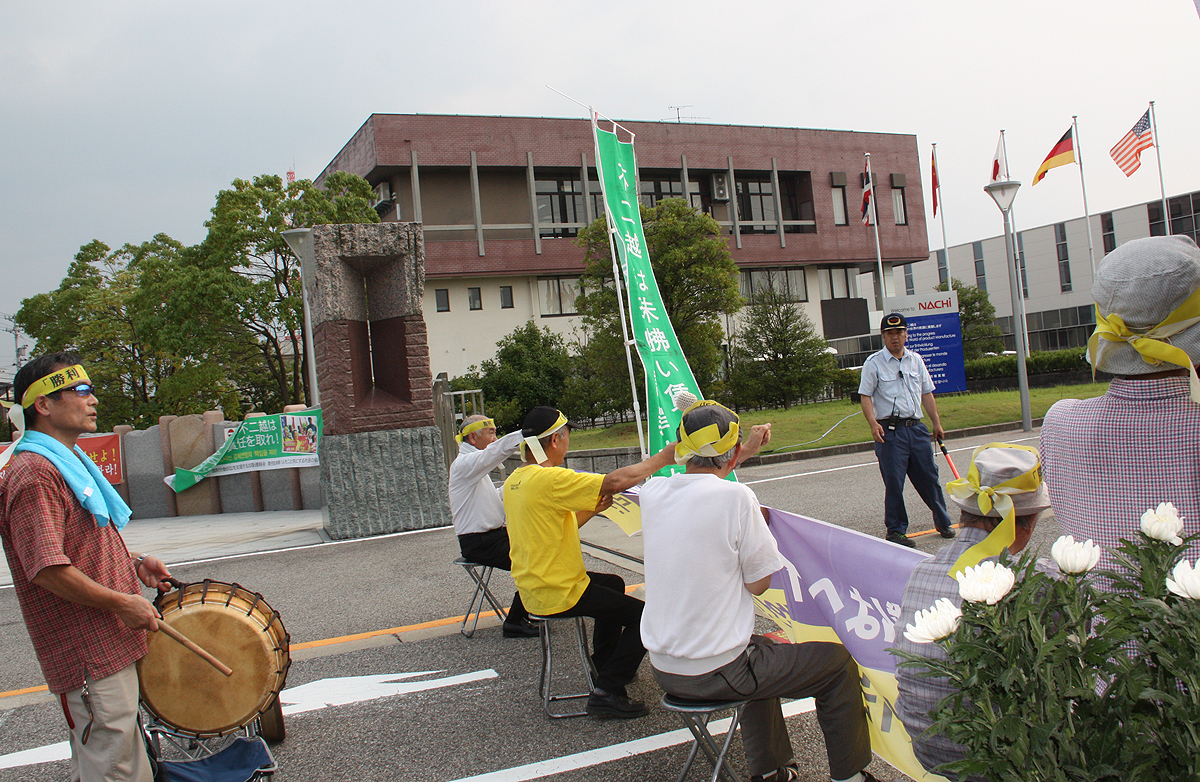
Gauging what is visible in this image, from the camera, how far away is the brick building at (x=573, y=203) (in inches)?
1439

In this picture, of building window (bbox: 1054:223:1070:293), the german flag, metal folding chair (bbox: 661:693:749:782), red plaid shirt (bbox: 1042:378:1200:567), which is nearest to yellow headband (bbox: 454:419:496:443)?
metal folding chair (bbox: 661:693:749:782)

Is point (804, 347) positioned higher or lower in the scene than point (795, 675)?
higher

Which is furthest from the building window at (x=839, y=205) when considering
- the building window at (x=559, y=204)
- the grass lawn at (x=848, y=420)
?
the grass lawn at (x=848, y=420)

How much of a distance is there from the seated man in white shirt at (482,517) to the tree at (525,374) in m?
24.0

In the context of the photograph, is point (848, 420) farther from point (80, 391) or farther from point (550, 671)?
point (80, 391)

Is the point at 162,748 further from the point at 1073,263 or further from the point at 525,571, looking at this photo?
the point at 1073,263

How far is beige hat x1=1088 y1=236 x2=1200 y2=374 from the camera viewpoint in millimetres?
2180

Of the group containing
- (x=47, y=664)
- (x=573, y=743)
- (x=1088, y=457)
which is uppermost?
(x=1088, y=457)

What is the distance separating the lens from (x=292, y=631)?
20.3 feet

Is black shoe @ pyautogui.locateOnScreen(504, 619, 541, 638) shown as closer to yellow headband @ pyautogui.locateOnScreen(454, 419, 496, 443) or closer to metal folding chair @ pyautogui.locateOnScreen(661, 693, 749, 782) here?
yellow headband @ pyautogui.locateOnScreen(454, 419, 496, 443)

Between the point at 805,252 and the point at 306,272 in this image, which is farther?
the point at 805,252

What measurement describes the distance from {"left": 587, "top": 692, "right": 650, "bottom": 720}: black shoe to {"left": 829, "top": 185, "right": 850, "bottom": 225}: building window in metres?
43.9

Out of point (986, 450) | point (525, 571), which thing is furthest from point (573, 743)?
point (986, 450)

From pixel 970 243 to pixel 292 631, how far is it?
7578 cm
